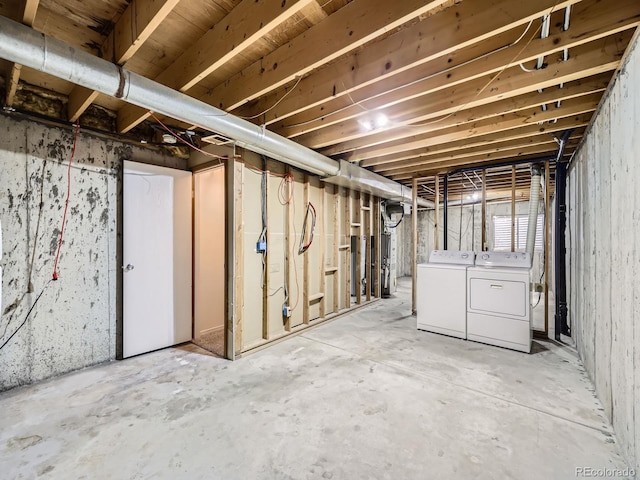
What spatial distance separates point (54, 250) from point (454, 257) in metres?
4.46

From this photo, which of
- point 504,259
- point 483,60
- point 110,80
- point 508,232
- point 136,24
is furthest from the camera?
point 508,232

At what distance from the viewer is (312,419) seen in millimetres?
1921

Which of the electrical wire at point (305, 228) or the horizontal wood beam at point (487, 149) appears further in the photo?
the electrical wire at point (305, 228)

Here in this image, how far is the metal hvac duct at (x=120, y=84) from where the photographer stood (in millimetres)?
1416

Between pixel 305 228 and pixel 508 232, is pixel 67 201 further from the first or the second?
pixel 508 232

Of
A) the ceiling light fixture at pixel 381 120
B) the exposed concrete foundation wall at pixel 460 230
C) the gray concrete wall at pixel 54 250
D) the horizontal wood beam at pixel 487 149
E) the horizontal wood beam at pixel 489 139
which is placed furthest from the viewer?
the exposed concrete foundation wall at pixel 460 230

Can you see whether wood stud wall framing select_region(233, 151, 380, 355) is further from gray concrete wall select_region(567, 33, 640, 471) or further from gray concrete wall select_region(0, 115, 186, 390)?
gray concrete wall select_region(567, 33, 640, 471)

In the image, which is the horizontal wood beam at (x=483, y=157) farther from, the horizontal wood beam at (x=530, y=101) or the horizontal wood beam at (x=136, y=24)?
the horizontal wood beam at (x=136, y=24)

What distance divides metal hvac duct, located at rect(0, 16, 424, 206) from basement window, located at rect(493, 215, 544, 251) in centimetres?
663

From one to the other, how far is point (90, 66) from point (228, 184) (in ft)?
4.75

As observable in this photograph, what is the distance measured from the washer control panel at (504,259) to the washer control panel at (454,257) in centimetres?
9

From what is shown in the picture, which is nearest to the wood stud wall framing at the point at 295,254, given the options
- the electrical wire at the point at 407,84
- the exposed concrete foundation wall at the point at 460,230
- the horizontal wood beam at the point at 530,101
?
the electrical wire at the point at 407,84

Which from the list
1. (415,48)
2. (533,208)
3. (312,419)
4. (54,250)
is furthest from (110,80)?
(533,208)

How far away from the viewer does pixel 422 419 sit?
193cm
